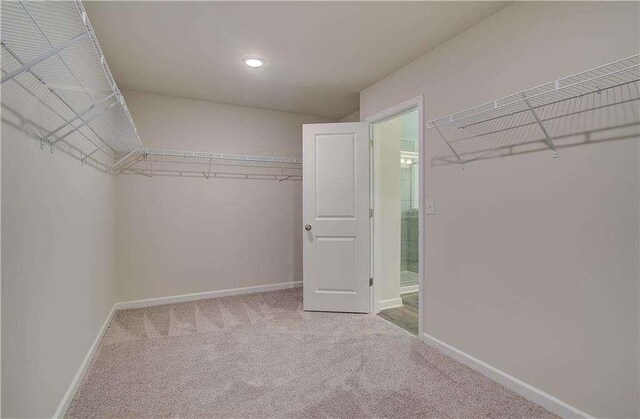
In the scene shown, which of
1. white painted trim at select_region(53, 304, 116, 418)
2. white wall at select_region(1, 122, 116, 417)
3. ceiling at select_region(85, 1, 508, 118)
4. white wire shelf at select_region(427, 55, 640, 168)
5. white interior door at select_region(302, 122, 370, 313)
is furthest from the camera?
white interior door at select_region(302, 122, 370, 313)

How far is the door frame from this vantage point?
8.43ft

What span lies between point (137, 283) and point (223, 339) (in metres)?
1.44

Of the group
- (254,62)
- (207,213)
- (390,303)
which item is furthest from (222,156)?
(390,303)

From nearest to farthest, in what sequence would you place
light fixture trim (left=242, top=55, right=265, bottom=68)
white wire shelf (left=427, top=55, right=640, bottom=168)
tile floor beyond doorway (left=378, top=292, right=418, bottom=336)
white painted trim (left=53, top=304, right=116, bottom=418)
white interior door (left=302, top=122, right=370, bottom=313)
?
white wire shelf (left=427, top=55, right=640, bottom=168), white painted trim (left=53, top=304, right=116, bottom=418), light fixture trim (left=242, top=55, right=265, bottom=68), tile floor beyond doorway (left=378, top=292, right=418, bottom=336), white interior door (left=302, top=122, right=370, bottom=313)

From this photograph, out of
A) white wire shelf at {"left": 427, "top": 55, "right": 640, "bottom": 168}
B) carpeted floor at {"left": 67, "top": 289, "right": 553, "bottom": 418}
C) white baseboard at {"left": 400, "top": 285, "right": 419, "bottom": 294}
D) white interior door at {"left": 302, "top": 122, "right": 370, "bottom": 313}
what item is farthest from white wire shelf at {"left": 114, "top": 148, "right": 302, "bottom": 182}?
white wire shelf at {"left": 427, "top": 55, "right": 640, "bottom": 168}

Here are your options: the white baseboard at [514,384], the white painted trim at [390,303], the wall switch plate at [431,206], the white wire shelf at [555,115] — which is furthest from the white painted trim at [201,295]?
the white wire shelf at [555,115]

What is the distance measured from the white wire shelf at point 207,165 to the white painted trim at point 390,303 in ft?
6.32

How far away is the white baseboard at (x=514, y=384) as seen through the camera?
165cm

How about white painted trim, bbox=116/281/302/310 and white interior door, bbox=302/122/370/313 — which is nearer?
white interior door, bbox=302/122/370/313

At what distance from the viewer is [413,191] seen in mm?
5320

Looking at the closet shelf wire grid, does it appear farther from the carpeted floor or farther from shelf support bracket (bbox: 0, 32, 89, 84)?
the carpeted floor

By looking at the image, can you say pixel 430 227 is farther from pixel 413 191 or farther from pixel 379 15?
pixel 413 191

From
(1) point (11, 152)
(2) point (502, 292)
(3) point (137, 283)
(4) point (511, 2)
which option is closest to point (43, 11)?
(1) point (11, 152)

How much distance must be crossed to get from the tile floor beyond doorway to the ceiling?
2.33 m
